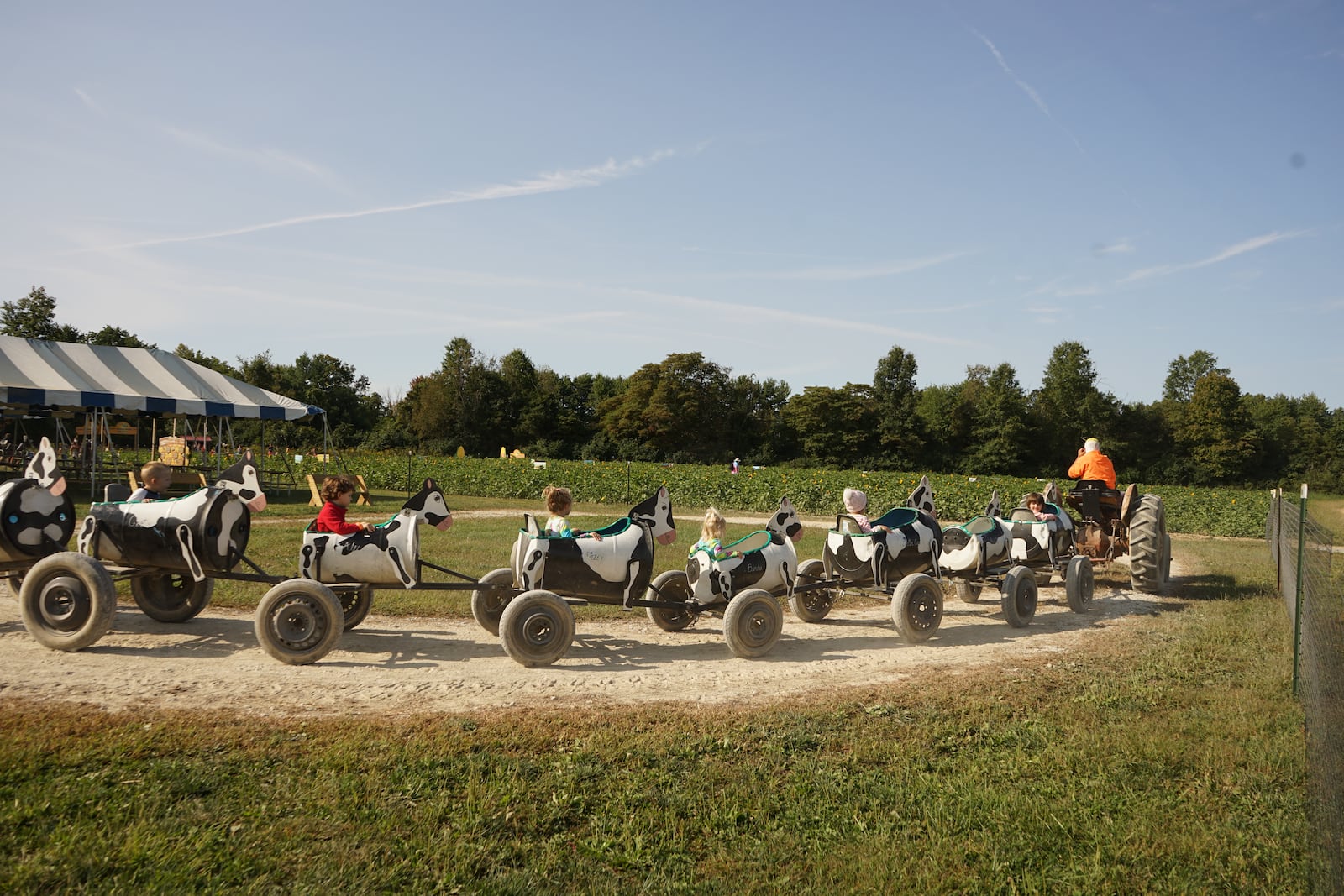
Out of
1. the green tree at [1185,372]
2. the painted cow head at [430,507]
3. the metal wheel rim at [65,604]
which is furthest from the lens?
the green tree at [1185,372]

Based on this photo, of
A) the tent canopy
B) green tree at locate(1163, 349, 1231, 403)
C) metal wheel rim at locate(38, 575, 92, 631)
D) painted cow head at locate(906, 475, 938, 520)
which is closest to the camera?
metal wheel rim at locate(38, 575, 92, 631)

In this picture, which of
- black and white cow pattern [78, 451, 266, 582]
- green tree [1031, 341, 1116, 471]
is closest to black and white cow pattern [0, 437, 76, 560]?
black and white cow pattern [78, 451, 266, 582]

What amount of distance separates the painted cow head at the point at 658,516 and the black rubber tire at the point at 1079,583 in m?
5.61

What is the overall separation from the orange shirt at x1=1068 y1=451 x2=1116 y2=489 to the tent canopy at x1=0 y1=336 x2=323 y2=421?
21.7 m

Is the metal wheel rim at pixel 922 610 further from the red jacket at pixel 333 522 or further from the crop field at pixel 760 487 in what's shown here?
the crop field at pixel 760 487

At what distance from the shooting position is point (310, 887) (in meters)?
3.46

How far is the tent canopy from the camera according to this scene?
20.6 metres

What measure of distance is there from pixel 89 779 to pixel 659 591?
204 inches

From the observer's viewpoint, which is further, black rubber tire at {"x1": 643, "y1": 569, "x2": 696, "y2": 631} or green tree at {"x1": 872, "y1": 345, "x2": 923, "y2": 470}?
green tree at {"x1": 872, "y1": 345, "x2": 923, "y2": 470}

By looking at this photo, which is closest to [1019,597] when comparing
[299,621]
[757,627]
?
[757,627]

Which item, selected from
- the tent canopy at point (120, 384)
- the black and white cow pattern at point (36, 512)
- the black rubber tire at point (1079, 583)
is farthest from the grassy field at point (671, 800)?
the tent canopy at point (120, 384)

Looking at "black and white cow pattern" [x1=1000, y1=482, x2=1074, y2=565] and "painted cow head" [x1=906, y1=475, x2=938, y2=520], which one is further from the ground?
"painted cow head" [x1=906, y1=475, x2=938, y2=520]

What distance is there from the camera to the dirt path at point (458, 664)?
608cm

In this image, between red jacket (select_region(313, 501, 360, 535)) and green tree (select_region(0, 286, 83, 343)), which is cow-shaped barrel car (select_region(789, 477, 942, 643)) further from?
green tree (select_region(0, 286, 83, 343))
